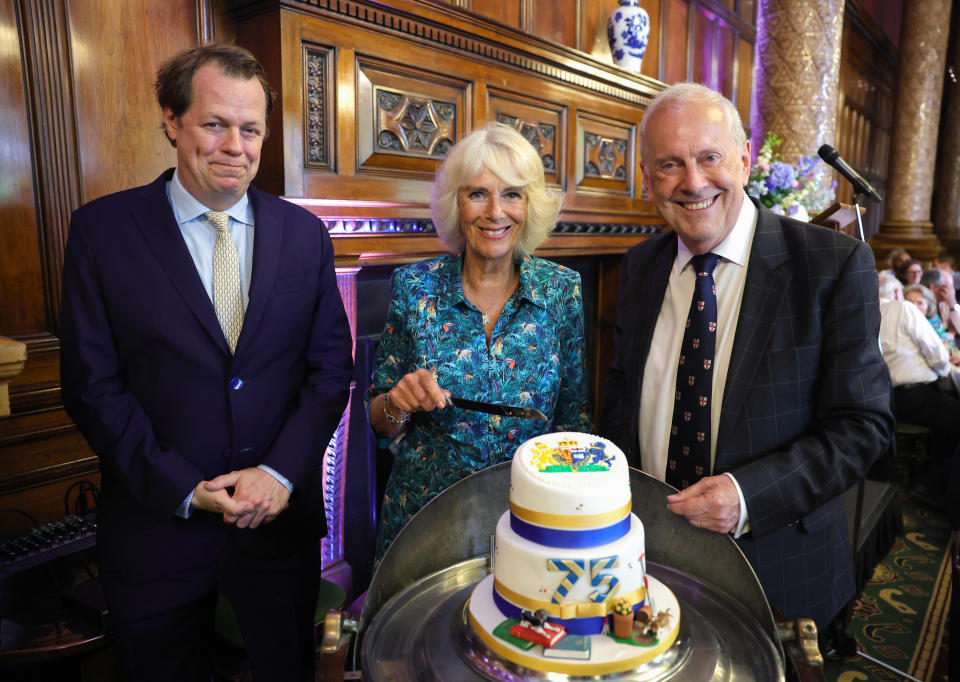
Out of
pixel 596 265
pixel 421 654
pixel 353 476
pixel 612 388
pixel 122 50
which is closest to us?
pixel 421 654

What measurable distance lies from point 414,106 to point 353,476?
141 centimetres

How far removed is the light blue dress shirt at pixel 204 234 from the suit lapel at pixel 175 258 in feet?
0.07

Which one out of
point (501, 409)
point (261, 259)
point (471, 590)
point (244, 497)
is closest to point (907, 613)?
point (501, 409)

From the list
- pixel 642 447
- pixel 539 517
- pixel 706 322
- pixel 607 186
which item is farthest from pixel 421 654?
pixel 607 186

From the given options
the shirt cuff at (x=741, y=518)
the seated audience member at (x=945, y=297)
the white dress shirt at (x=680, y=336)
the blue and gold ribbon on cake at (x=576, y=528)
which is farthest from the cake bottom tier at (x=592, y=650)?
the seated audience member at (x=945, y=297)

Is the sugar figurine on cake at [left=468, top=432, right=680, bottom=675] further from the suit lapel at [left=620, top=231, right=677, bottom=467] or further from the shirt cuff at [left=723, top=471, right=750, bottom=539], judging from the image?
the suit lapel at [left=620, top=231, right=677, bottom=467]

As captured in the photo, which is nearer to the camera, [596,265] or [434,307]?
[434,307]

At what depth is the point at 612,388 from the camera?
5.23ft

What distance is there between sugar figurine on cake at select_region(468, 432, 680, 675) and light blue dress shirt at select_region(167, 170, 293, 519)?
69 cm

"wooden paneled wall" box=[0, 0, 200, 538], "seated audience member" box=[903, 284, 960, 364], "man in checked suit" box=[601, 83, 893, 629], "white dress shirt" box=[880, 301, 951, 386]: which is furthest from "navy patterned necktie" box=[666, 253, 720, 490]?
"seated audience member" box=[903, 284, 960, 364]

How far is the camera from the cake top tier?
85cm

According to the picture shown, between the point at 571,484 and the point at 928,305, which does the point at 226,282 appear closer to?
the point at 571,484

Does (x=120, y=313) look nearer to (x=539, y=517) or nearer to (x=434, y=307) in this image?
(x=434, y=307)

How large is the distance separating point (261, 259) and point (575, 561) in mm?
907
